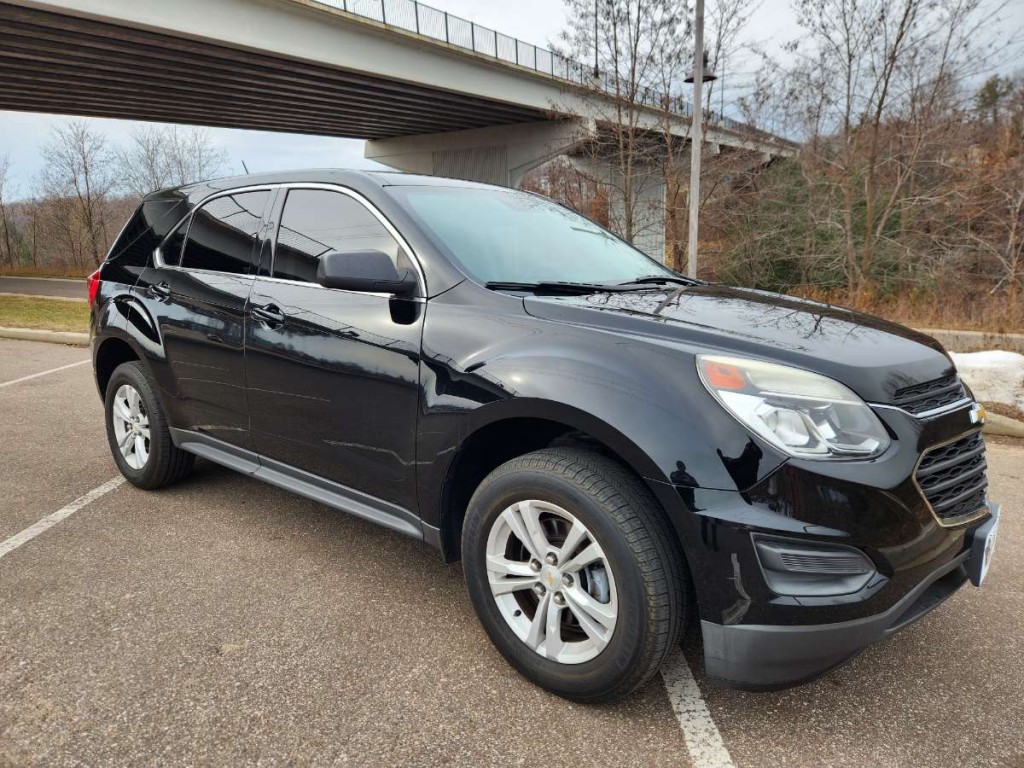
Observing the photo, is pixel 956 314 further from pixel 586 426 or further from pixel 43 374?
pixel 43 374

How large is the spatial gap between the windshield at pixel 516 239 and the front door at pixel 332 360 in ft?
0.71

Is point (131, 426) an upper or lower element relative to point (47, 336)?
upper

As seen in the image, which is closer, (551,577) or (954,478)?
(954,478)

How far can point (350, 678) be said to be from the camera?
93.7 inches

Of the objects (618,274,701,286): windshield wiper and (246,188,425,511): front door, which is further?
(618,274,701,286): windshield wiper

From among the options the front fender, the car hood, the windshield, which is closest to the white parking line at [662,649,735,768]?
the front fender

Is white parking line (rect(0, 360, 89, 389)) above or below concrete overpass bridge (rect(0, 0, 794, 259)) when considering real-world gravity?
below

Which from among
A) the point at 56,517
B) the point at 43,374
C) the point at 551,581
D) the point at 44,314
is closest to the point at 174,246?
the point at 56,517

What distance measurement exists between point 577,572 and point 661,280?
1618 mm

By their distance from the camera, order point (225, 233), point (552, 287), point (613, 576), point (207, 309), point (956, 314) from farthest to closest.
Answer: point (956, 314) → point (225, 233) → point (207, 309) → point (552, 287) → point (613, 576)

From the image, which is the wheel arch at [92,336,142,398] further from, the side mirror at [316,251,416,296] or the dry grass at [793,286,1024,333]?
the dry grass at [793,286,1024,333]

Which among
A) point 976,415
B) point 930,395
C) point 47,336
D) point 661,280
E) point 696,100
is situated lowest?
point 47,336

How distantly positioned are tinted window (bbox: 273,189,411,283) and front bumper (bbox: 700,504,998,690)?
70.8 inches

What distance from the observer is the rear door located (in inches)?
131
